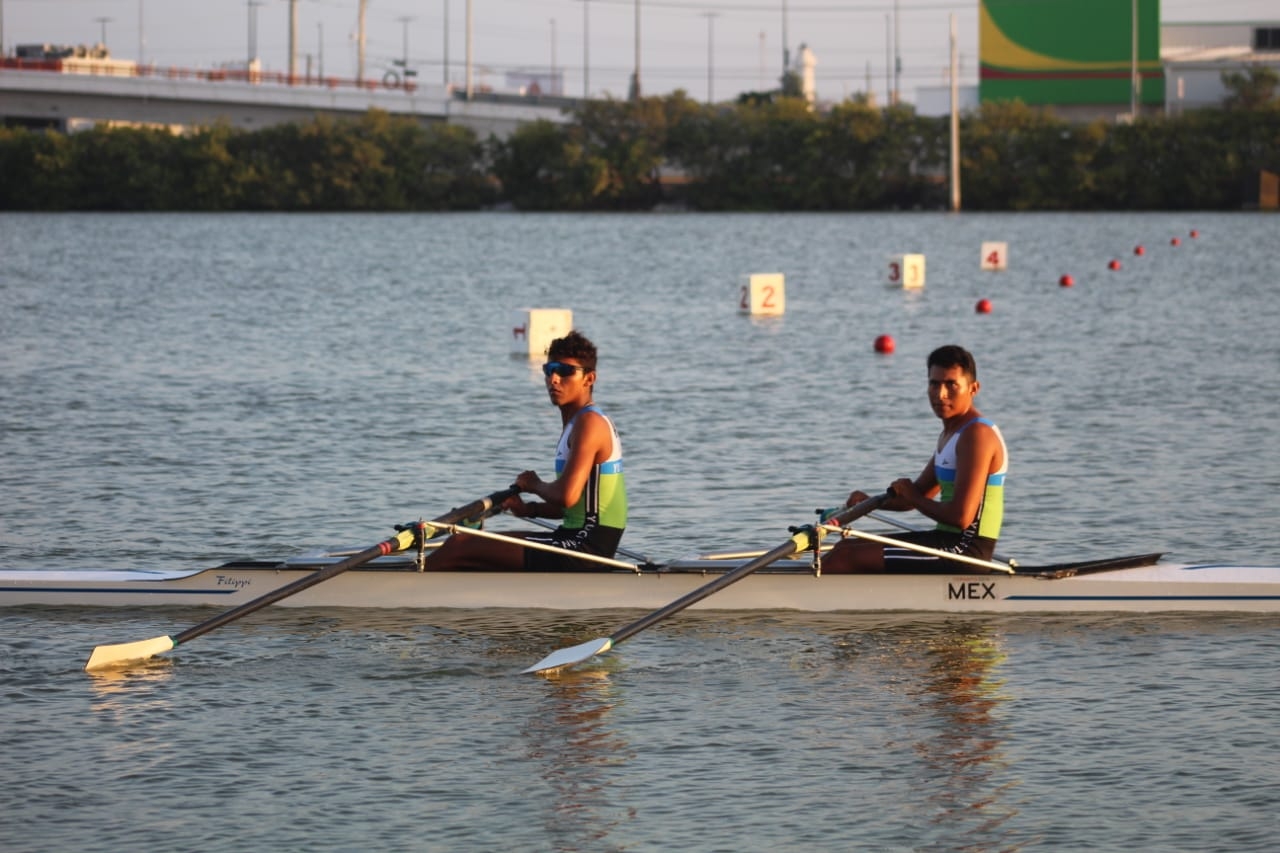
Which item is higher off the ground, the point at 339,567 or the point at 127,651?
Result: the point at 339,567

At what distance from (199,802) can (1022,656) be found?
14.1ft

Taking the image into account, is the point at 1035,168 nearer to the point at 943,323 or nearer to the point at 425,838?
the point at 943,323

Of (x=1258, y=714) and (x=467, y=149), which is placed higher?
(x=467, y=149)

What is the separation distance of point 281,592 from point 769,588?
2.59 m

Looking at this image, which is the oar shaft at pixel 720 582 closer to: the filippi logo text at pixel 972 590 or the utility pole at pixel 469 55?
the filippi logo text at pixel 972 590

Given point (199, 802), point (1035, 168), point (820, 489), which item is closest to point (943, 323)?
point (820, 489)

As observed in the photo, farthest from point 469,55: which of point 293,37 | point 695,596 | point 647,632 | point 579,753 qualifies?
point 579,753

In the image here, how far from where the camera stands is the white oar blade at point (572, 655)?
952cm

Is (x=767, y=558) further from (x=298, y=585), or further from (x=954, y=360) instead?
(x=298, y=585)

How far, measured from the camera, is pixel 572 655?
31.3 feet

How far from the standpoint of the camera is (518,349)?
2584 cm

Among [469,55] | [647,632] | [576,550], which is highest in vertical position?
[469,55]

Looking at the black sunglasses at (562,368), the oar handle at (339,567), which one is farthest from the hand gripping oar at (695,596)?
the black sunglasses at (562,368)

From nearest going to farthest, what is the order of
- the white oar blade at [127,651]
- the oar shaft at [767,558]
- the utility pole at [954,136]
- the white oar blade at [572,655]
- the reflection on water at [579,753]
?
1. the reflection on water at [579,753]
2. the white oar blade at [572,655]
3. the white oar blade at [127,651]
4. the oar shaft at [767,558]
5. the utility pole at [954,136]
